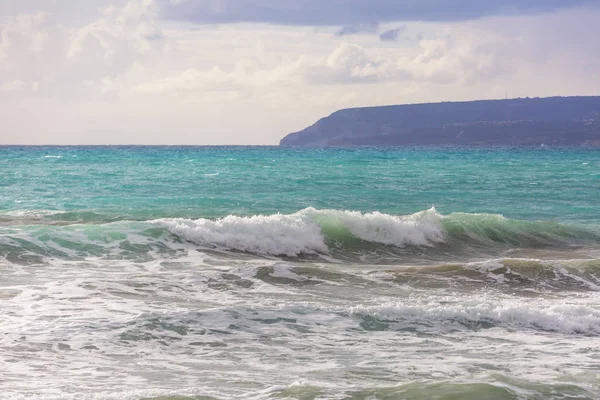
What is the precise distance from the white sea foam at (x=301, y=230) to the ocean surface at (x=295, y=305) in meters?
0.05

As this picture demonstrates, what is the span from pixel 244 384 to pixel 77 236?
10.8 meters

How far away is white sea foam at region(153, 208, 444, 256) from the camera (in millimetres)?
19469

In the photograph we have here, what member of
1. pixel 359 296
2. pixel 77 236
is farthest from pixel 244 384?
pixel 77 236

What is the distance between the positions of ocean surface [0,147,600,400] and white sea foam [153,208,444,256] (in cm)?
5

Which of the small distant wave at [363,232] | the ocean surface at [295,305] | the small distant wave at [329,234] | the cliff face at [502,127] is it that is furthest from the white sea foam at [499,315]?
the cliff face at [502,127]

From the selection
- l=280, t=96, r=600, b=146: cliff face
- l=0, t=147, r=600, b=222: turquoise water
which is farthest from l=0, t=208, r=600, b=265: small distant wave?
l=280, t=96, r=600, b=146: cliff face

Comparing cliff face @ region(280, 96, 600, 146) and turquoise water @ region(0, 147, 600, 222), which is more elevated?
cliff face @ region(280, 96, 600, 146)

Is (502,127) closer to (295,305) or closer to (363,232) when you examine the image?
(363,232)

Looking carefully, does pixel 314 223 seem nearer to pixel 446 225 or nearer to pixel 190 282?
pixel 446 225

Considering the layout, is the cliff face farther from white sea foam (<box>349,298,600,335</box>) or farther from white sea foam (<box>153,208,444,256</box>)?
white sea foam (<box>349,298,600,335</box>)

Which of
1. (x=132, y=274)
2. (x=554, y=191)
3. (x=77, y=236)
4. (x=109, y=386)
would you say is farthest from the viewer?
(x=554, y=191)

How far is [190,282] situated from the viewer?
46.9ft

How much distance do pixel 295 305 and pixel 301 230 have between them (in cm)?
854

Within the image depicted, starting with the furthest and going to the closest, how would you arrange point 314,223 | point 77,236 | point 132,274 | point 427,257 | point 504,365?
point 314,223 < point 427,257 < point 77,236 < point 132,274 < point 504,365
